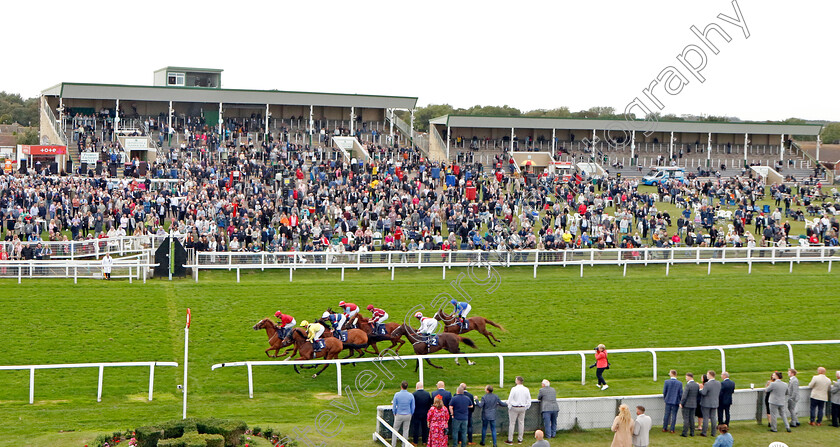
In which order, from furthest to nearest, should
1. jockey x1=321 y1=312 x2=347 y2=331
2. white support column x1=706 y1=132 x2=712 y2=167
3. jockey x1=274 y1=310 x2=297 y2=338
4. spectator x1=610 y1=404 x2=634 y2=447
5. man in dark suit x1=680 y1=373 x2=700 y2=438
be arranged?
white support column x1=706 y1=132 x2=712 y2=167 < jockey x1=321 y1=312 x2=347 y2=331 < jockey x1=274 y1=310 x2=297 y2=338 < man in dark suit x1=680 y1=373 x2=700 y2=438 < spectator x1=610 y1=404 x2=634 y2=447

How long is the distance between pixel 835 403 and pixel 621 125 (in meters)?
37.5

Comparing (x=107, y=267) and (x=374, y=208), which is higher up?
(x=374, y=208)

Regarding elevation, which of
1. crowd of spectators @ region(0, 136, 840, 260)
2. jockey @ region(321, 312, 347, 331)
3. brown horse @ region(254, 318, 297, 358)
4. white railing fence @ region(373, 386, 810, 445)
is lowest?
white railing fence @ region(373, 386, 810, 445)

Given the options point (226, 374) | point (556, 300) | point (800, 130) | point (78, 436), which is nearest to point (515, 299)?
point (556, 300)

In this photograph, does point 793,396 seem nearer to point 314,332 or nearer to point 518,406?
point 518,406

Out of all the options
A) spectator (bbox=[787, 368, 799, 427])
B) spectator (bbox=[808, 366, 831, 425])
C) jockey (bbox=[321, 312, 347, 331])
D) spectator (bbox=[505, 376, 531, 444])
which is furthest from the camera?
jockey (bbox=[321, 312, 347, 331])

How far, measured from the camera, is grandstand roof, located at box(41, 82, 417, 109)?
41094 mm

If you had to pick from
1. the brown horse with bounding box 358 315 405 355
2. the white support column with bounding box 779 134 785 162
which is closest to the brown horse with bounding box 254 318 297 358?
the brown horse with bounding box 358 315 405 355

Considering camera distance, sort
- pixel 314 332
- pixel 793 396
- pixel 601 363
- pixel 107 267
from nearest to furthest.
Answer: pixel 793 396 < pixel 601 363 < pixel 314 332 < pixel 107 267

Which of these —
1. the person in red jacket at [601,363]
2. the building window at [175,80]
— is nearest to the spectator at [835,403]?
the person in red jacket at [601,363]

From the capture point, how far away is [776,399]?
1301cm

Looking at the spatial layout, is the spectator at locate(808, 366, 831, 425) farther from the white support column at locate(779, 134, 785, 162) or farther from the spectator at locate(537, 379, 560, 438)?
the white support column at locate(779, 134, 785, 162)

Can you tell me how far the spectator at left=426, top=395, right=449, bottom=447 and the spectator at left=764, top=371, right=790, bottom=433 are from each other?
193 inches

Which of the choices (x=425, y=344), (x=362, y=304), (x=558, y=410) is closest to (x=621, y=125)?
(x=362, y=304)
